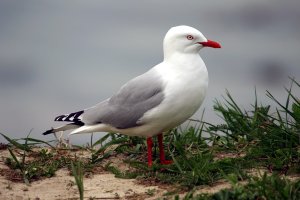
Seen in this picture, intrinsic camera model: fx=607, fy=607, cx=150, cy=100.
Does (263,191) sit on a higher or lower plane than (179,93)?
lower

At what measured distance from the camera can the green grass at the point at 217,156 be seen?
4898 millimetres

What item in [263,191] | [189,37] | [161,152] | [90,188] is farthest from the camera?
[161,152]

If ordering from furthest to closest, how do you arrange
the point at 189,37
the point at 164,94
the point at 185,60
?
the point at 189,37, the point at 185,60, the point at 164,94

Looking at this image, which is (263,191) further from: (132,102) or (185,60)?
(132,102)

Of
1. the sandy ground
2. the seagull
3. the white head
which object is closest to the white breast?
the seagull

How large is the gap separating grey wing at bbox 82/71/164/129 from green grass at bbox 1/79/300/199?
46cm

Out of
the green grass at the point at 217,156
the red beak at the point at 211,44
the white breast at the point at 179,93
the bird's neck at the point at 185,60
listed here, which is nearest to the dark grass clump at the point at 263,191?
the green grass at the point at 217,156

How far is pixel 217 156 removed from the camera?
6355mm

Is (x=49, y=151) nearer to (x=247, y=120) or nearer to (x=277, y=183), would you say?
(x=247, y=120)

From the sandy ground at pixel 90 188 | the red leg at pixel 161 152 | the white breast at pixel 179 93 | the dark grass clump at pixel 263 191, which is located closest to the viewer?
the dark grass clump at pixel 263 191

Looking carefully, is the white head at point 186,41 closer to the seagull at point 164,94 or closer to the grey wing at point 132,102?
the seagull at point 164,94

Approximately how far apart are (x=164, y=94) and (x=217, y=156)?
97cm

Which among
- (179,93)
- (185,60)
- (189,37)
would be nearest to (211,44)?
(189,37)

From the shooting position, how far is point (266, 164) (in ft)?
18.4
